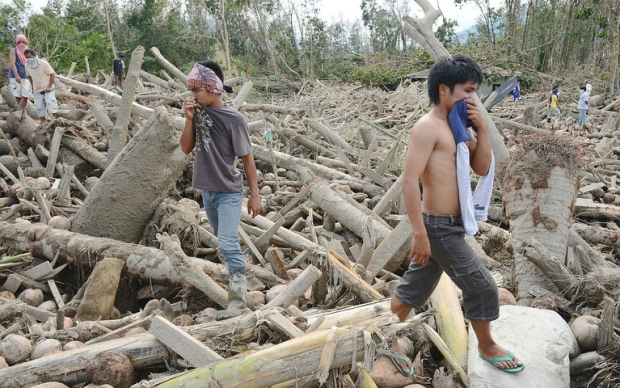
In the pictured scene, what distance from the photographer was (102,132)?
8.12m

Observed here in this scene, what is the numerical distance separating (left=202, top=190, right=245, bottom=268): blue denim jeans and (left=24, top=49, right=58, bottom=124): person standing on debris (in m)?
5.45

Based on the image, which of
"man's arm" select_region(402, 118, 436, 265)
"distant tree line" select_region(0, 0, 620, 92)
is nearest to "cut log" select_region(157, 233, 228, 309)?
"man's arm" select_region(402, 118, 436, 265)

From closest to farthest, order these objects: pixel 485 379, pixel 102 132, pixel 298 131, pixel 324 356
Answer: pixel 324 356, pixel 485 379, pixel 102 132, pixel 298 131

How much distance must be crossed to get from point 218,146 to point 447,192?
1.56 meters

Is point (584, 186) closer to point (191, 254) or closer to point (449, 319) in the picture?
point (449, 319)

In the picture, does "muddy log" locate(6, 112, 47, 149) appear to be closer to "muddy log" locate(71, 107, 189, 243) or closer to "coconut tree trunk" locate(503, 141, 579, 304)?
"muddy log" locate(71, 107, 189, 243)

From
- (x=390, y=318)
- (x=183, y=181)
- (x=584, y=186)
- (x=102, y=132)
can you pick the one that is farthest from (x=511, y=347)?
(x=102, y=132)

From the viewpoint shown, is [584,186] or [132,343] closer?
[132,343]

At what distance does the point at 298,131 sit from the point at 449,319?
229 inches

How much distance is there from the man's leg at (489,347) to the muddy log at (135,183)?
3320mm

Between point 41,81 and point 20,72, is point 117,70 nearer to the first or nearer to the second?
point 20,72

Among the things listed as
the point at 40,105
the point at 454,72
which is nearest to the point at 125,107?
the point at 40,105

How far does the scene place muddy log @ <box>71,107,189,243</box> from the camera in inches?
195

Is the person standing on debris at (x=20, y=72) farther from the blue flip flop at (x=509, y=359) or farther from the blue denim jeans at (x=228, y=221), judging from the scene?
the blue flip flop at (x=509, y=359)
